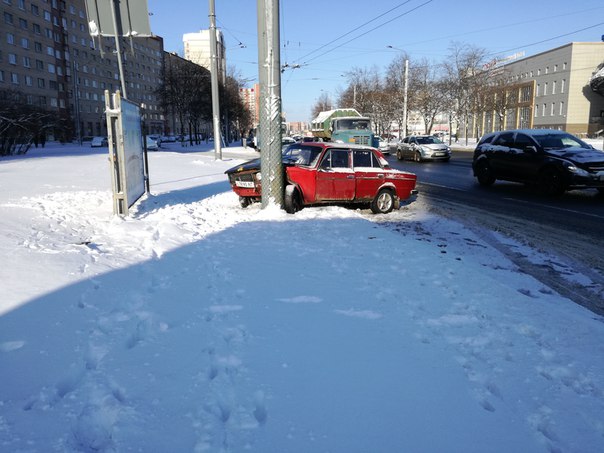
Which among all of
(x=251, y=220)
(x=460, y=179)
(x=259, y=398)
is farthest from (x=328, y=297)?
(x=460, y=179)

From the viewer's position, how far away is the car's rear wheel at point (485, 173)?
1475 cm

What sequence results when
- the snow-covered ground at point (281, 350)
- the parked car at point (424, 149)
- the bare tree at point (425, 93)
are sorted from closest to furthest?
the snow-covered ground at point (281, 350) < the parked car at point (424, 149) < the bare tree at point (425, 93)

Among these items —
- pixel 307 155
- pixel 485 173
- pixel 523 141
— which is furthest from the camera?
pixel 485 173

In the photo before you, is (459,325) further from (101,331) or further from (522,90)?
(522,90)

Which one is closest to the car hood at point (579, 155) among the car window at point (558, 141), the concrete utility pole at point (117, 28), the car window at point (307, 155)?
the car window at point (558, 141)

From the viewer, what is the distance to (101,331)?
3457 millimetres

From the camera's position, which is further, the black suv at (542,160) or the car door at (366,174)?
the black suv at (542,160)

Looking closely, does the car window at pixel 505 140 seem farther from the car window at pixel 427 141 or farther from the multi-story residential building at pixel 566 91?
the multi-story residential building at pixel 566 91

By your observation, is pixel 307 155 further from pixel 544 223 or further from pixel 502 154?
pixel 502 154

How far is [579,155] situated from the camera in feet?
38.8

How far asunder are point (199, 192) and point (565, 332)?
1000cm

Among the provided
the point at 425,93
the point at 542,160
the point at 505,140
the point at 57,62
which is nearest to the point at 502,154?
the point at 505,140

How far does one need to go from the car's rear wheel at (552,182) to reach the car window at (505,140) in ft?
6.05

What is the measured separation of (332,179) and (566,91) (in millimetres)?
69791
